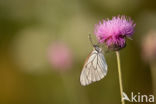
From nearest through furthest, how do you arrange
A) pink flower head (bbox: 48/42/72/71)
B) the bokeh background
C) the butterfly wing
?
1. the butterfly wing
2. pink flower head (bbox: 48/42/72/71)
3. the bokeh background

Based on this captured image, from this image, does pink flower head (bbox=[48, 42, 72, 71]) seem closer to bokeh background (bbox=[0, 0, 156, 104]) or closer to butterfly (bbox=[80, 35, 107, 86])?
bokeh background (bbox=[0, 0, 156, 104])

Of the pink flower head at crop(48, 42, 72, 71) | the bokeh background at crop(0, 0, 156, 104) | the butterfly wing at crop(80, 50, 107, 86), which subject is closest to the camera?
the butterfly wing at crop(80, 50, 107, 86)

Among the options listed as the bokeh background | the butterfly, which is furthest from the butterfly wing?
the bokeh background

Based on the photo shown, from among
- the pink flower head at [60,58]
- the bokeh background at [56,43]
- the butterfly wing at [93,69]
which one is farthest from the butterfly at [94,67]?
the bokeh background at [56,43]

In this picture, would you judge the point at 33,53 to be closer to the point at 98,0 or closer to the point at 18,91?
the point at 18,91

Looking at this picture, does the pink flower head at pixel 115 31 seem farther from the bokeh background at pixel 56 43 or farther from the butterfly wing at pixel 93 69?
the bokeh background at pixel 56 43

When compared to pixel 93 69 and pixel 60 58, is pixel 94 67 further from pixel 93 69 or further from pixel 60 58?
pixel 60 58
